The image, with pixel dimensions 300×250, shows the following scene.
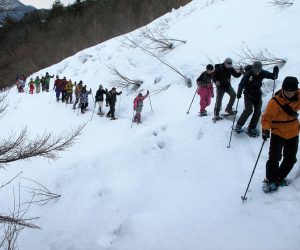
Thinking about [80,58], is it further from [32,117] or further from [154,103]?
[154,103]

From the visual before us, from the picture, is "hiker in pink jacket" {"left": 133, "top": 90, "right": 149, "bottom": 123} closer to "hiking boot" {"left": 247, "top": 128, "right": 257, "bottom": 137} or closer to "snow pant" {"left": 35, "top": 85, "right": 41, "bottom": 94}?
"hiking boot" {"left": 247, "top": 128, "right": 257, "bottom": 137}

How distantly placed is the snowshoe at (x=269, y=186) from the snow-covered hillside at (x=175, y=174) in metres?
0.10

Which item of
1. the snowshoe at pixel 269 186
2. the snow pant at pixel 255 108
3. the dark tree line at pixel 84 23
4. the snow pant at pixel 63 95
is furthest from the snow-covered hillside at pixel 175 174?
the dark tree line at pixel 84 23

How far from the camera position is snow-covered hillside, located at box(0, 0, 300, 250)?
21.0 ft

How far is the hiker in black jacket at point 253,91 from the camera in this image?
7969 mm

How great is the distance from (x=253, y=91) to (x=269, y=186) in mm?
2480

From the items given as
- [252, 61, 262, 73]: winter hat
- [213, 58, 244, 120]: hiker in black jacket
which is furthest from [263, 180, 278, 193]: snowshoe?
[213, 58, 244, 120]: hiker in black jacket

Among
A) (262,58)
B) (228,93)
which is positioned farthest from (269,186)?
(262,58)

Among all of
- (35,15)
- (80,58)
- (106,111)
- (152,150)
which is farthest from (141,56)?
(35,15)

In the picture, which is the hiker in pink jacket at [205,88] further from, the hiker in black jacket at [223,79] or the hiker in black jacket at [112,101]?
the hiker in black jacket at [112,101]

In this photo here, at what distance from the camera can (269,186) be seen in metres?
6.55

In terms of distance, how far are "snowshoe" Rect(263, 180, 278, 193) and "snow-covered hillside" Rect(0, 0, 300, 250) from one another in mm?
105

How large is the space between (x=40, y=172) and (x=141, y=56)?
29.6ft

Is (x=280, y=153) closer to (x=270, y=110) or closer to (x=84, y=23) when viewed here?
(x=270, y=110)
